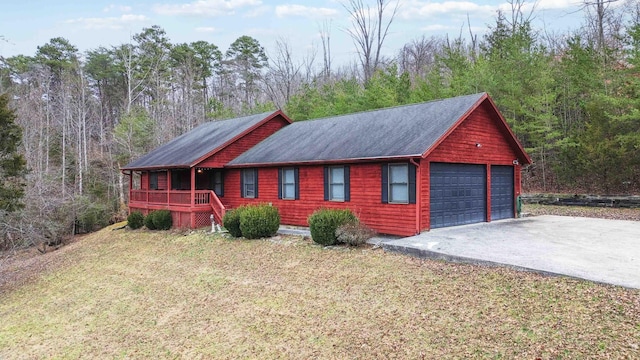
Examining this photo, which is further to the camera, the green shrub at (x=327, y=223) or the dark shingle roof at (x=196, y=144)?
the dark shingle roof at (x=196, y=144)

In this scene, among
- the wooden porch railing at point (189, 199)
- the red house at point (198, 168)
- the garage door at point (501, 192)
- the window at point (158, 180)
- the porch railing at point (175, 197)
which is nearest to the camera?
the garage door at point (501, 192)

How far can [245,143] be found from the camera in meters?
19.7

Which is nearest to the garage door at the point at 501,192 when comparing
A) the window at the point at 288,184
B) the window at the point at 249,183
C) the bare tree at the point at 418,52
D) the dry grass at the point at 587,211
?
the dry grass at the point at 587,211

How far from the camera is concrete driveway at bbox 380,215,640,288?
7.98 m

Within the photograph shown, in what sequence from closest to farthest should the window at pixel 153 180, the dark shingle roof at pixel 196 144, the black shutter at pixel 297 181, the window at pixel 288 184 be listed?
1. the black shutter at pixel 297 181
2. the window at pixel 288 184
3. the dark shingle roof at pixel 196 144
4. the window at pixel 153 180

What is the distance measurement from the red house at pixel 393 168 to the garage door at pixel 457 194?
0.11ft

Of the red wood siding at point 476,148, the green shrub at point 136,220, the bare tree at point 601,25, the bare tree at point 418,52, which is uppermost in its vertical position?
the bare tree at point 418,52

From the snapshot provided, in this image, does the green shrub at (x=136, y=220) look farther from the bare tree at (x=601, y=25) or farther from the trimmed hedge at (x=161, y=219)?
the bare tree at (x=601, y=25)

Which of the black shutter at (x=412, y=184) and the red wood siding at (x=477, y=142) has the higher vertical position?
the red wood siding at (x=477, y=142)

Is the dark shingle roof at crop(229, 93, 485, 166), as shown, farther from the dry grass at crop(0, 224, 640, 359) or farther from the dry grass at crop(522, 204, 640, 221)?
the dry grass at crop(522, 204, 640, 221)

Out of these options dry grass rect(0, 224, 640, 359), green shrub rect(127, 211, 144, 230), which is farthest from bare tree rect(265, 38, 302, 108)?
dry grass rect(0, 224, 640, 359)

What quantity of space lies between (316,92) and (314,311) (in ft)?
84.5

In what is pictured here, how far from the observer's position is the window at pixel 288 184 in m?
15.9

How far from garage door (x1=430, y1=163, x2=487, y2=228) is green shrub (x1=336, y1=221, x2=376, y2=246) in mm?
2640
